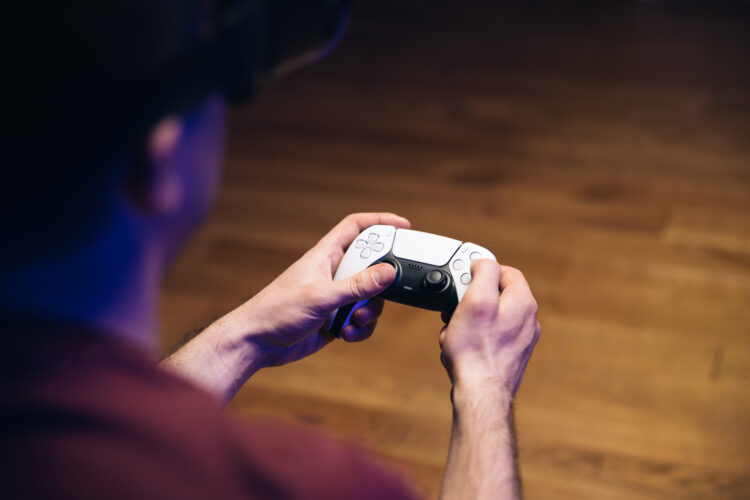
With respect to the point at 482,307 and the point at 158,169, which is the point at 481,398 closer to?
the point at 482,307

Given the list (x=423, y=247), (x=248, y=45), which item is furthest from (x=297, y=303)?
(x=248, y=45)

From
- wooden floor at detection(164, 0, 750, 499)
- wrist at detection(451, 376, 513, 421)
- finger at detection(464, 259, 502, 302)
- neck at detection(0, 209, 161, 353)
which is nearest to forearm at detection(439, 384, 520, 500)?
wrist at detection(451, 376, 513, 421)

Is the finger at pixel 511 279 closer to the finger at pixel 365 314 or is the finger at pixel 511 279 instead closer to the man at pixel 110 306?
the finger at pixel 365 314

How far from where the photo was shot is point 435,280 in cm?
88

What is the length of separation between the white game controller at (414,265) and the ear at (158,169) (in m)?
0.45

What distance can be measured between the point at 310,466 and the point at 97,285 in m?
0.16

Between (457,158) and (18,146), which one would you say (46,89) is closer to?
(18,146)

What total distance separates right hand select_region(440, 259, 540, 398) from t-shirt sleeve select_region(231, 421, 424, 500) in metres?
0.26

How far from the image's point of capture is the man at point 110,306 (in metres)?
0.37

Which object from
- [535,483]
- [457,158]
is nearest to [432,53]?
[457,158]

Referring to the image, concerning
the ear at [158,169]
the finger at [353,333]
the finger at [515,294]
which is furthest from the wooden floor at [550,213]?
the ear at [158,169]

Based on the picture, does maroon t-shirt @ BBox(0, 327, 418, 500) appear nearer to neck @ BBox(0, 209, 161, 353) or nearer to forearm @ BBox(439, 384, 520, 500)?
neck @ BBox(0, 209, 161, 353)

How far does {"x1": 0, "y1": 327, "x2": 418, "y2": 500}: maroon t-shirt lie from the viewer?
360 mm

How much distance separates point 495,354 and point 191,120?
418 mm
